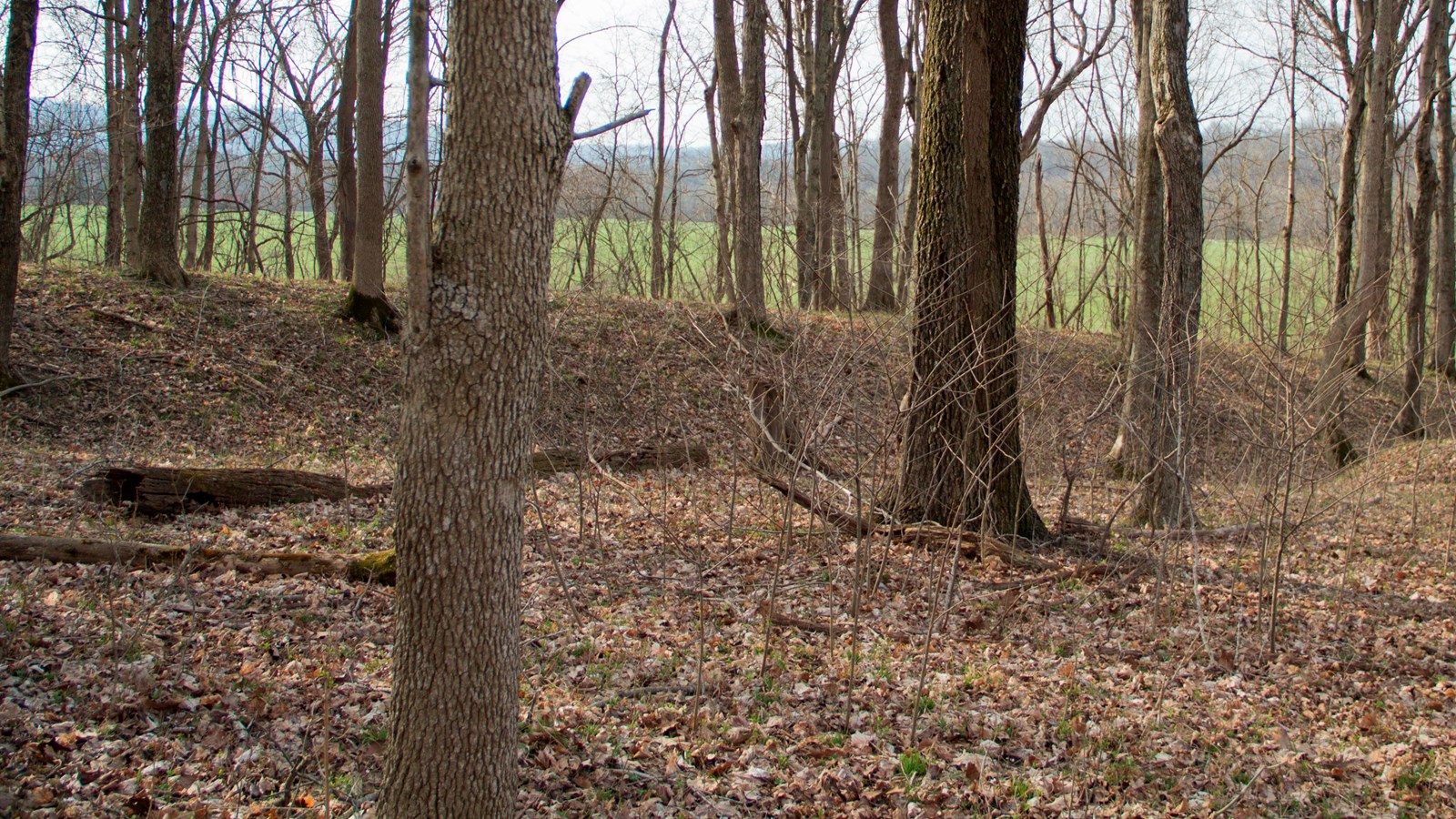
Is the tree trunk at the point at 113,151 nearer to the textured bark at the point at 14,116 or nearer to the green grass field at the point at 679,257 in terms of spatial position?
the green grass field at the point at 679,257

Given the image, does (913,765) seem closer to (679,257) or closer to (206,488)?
(206,488)

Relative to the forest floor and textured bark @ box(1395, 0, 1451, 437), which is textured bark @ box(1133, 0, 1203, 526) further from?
textured bark @ box(1395, 0, 1451, 437)

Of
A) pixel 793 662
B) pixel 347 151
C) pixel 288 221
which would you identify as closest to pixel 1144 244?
pixel 793 662

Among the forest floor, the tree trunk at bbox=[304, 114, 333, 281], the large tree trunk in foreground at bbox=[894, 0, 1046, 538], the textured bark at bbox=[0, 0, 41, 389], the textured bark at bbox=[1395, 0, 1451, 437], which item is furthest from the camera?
the tree trunk at bbox=[304, 114, 333, 281]

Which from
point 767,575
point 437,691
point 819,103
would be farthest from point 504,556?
point 819,103

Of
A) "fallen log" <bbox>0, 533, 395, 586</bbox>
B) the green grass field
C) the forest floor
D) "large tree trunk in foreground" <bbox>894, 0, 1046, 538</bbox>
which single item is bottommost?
the forest floor

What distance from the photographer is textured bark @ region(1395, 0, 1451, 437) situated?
1354cm

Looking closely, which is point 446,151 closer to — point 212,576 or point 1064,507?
point 212,576

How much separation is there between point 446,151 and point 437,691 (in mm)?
1637

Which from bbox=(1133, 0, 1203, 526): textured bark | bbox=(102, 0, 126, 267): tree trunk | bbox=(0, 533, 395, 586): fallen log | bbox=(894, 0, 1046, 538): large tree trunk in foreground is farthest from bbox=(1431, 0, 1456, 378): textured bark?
bbox=(102, 0, 126, 267): tree trunk

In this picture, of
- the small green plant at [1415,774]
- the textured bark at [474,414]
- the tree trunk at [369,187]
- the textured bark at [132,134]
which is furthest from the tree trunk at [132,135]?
the small green plant at [1415,774]

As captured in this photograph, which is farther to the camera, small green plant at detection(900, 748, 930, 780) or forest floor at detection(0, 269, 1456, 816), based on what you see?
small green plant at detection(900, 748, 930, 780)

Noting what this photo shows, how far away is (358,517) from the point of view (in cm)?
710

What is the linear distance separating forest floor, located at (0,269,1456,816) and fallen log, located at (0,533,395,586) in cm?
10
